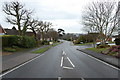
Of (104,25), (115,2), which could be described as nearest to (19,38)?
(104,25)

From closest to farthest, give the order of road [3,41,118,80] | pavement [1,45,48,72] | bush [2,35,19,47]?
road [3,41,118,80] → pavement [1,45,48,72] → bush [2,35,19,47]

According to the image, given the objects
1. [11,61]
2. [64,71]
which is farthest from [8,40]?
[64,71]

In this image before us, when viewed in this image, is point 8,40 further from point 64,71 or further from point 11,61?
point 64,71

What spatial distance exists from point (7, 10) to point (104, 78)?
31073mm

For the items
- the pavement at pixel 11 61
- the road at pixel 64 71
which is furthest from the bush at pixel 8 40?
the road at pixel 64 71

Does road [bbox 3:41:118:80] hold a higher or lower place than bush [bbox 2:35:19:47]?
lower

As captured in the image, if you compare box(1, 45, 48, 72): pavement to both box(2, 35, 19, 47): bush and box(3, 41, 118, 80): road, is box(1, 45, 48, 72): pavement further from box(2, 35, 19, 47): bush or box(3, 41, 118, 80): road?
box(2, 35, 19, 47): bush

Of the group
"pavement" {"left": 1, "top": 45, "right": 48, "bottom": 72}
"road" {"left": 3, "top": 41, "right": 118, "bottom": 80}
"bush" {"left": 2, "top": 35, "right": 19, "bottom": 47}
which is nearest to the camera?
"road" {"left": 3, "top": 41, "right": 118, "bottom": 80}

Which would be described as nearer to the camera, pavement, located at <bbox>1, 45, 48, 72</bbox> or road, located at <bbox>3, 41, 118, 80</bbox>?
road, located at <bbox>3, 41, 118, 80</bbox>

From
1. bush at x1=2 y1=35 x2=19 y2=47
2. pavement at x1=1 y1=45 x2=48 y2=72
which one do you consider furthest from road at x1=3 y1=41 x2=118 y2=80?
bush at x1=2 y1=35 x2=19 y2=47

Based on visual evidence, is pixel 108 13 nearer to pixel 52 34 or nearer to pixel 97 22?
pixel 97 22

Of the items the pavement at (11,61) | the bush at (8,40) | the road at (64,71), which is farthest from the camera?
the bush at (8,40)

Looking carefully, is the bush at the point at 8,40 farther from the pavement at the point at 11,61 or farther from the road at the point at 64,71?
the road at the point at 64,71

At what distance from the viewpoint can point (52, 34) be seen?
88.8 metres
